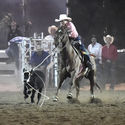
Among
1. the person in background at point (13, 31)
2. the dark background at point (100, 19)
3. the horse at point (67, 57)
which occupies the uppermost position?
the dark background at point (100, 19)

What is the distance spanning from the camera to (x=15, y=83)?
749 inches

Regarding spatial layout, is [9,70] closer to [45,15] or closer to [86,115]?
[45,15]

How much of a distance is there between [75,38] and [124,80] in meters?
8.03

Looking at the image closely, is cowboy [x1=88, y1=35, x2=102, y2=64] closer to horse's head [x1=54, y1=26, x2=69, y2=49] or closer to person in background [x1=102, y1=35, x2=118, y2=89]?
person in background [x1=102, y1=35, x2=118, y2=89]

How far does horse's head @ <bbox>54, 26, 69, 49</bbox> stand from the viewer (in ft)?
39.2

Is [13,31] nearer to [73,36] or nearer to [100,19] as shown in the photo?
[100,19]

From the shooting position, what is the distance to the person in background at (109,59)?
59.1 feet

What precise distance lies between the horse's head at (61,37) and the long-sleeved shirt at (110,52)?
239 inches

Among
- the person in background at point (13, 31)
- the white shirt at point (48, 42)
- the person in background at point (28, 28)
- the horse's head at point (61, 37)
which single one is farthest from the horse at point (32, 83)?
the person in background at point (28, 28)

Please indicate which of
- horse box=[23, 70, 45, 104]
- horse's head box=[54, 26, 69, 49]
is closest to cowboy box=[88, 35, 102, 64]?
horse's head box=[54, 26, 69, 49]

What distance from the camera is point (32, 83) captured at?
11.9 m

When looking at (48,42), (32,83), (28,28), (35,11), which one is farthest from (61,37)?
(35,11)

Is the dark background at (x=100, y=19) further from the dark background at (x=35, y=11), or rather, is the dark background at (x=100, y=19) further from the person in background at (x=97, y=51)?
the person in background at (x=97, y=51)

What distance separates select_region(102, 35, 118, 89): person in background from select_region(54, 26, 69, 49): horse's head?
586 cm
